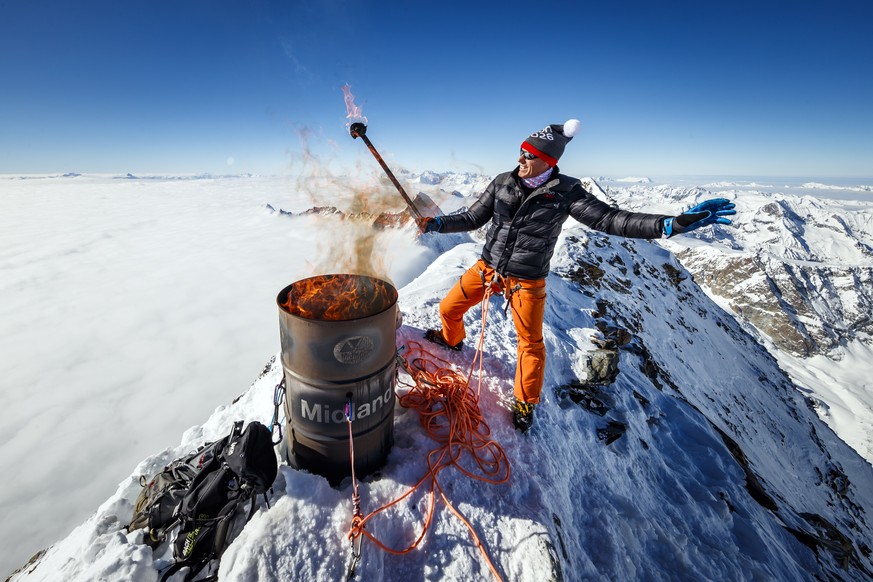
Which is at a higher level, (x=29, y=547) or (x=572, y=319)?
(x=572, y=319)

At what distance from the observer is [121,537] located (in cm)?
281

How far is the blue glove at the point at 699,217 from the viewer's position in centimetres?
329

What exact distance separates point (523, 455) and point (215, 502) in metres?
3.05

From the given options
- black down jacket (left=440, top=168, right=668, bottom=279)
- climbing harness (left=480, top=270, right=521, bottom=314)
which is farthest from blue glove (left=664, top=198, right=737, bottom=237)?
climbing harness (left=480, top=270, right=521, bottom=314)

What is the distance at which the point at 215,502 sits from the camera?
2742mm

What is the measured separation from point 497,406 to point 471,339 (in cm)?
153

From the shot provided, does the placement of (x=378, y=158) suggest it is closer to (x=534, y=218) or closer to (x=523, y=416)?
(x=534, y=218)

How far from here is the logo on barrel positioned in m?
2.75

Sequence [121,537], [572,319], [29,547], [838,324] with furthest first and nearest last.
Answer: [838,324] → [29,547] → [572,319] → [121,537]

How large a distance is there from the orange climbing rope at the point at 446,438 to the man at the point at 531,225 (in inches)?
18.2

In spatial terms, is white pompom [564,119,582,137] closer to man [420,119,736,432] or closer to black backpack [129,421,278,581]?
man [420,119,736,432]

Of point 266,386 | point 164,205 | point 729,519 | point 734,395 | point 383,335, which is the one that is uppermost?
point 383,335

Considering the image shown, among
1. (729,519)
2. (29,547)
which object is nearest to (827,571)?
(729,519)

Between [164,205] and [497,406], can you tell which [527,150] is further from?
[164,205]
